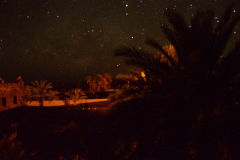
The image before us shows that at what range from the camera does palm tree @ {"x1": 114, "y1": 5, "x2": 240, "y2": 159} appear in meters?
5.51

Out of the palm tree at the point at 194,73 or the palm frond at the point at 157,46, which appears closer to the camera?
the palm tree at the point at 194,73

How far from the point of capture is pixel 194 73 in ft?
18.6

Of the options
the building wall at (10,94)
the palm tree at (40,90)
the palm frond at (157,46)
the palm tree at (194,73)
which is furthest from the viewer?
the palm tree at (40,90)

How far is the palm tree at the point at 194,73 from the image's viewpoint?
551 centimetres

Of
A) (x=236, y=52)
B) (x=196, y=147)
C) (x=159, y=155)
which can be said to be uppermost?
(x=236, y=52)

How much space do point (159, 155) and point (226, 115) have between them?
247 cm

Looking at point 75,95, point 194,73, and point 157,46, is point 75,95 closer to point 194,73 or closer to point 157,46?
point 157,46

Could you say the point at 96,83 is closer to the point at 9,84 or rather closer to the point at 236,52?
the point at 9,84

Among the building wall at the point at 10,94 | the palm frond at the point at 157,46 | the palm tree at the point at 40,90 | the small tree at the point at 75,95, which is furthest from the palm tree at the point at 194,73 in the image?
the palm tree at the point at 40,90

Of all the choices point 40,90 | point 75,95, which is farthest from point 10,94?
point 75,95

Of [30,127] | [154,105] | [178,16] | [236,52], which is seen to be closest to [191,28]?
[178,16]

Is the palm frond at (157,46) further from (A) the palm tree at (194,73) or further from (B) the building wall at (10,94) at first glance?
(B) the building wall at (10,94)

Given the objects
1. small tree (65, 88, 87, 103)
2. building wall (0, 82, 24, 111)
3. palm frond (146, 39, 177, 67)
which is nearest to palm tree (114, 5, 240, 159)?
palm frond (146, 39, 177, 67)

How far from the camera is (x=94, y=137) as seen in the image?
9078mm
